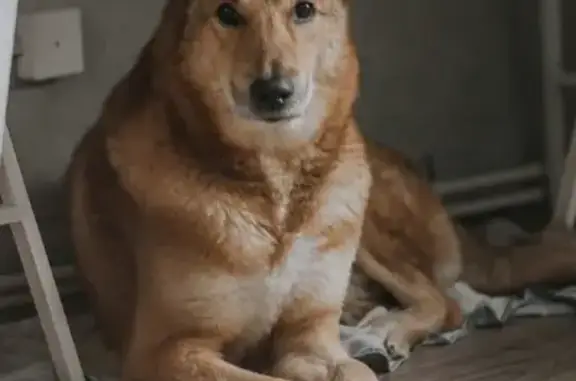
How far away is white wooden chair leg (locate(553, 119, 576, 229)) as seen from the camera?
1800 mm

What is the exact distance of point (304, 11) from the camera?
52.7 inches

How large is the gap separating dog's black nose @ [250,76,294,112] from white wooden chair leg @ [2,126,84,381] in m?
0.39

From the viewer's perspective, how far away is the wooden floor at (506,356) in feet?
5.05

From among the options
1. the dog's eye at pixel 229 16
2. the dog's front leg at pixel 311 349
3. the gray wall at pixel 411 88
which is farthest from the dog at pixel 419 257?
the dog's eye at pixel 229 16

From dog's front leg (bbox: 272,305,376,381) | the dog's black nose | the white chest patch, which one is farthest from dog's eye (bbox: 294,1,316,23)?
dog's front leg (bbox: 272,305,376,381)

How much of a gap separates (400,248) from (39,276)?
2.08 ft

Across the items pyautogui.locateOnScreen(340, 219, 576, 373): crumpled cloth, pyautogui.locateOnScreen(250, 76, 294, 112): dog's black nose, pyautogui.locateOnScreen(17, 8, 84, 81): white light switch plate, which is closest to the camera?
pyautogui.locateOnScreen(250, 76, 294, 112): dog's black nose

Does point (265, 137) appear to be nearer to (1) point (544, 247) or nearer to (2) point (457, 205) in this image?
(1) point (544, 247)

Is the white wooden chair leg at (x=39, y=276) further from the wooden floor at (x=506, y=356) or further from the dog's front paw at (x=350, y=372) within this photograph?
the wooden floor at (x=506, y=356)

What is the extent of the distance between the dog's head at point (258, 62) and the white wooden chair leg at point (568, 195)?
24.8 inches

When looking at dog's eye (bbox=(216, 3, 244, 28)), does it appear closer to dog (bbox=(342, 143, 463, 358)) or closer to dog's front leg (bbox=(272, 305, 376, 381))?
dog's front leg (bbox=(272, 305, 376, 381))

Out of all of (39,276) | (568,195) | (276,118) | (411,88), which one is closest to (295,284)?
(276,118)

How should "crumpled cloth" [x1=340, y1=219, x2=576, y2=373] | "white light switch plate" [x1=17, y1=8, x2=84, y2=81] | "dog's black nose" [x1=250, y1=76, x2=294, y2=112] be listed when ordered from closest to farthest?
"dog's black nose" [x1=250, y1=76, x2=294, y2=112] → "crumpled cloth" [x1=340, y1=219, x2=576, y2=373] → "white light switch plate" [x1=17, y1=8, x2=84, y2=81]

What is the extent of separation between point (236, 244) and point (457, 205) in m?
0.93
